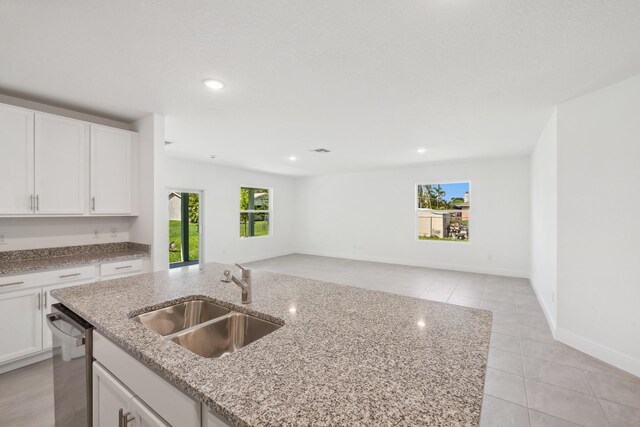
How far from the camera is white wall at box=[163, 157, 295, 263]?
6.04 m

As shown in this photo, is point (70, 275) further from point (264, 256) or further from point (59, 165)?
point (264, 256)

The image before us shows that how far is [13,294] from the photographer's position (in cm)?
235

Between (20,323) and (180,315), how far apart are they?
1.96 m

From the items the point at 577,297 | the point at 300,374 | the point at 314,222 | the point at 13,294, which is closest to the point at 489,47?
the point at 300,374

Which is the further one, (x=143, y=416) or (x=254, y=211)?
(x=254, y=211)

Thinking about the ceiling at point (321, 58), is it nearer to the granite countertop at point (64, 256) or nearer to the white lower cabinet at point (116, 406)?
the granite countertop at point (64, 256)

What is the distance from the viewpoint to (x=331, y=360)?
926mm

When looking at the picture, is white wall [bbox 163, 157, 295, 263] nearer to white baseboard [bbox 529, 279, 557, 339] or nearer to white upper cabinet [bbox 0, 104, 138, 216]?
white upper cabinet [bbox 0, 104, 138, 216]

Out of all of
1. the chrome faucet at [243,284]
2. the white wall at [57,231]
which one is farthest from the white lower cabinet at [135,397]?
the white wall at [57,231]

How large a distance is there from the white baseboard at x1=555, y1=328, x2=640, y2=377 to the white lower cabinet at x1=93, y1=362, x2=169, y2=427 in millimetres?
3501

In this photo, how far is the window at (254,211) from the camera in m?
7.49

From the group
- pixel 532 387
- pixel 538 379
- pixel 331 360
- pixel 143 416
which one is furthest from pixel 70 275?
pixel 538 379

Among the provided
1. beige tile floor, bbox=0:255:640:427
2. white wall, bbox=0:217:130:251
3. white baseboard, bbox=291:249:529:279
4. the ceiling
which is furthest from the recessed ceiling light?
white baseboard, bbox=291:249:529:279

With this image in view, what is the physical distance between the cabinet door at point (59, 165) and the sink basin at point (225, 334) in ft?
8.37
